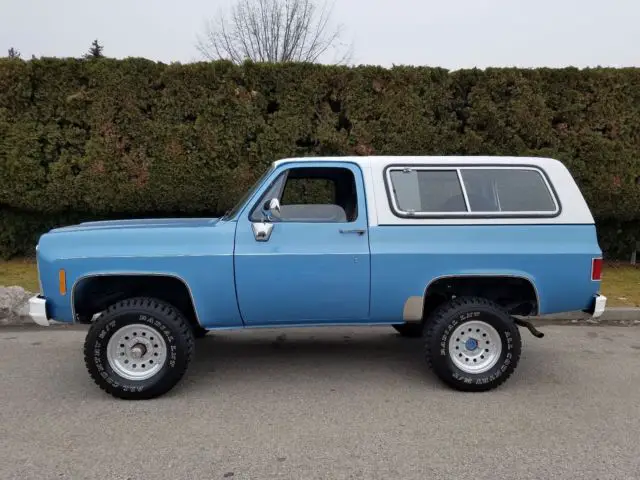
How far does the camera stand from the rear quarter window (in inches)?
177

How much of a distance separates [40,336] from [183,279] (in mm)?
3059

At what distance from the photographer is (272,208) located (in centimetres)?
417

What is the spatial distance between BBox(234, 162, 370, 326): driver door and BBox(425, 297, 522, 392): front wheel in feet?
2.12

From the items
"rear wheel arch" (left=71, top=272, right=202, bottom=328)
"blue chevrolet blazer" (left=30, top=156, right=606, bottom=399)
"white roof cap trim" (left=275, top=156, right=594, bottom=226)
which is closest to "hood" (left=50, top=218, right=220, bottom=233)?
"blue chevrolet blazer" (left=30, top=156, right=606, bottom=399)

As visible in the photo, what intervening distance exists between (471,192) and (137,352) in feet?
10.1

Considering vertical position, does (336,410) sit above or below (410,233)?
below

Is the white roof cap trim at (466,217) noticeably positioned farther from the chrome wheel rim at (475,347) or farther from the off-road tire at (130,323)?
the off-road tire at (130,323)

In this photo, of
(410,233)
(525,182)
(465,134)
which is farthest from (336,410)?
(465,134)

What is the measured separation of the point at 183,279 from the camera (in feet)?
13.9

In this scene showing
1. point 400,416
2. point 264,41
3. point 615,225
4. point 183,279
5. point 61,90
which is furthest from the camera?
point 264,41

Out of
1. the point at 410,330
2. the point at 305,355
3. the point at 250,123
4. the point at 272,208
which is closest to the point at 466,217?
the point at 272,208

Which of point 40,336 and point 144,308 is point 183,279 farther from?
point 40,336

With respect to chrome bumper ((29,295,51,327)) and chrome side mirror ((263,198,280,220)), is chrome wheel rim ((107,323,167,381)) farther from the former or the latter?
chrome side mirror ((263,198,280,220))

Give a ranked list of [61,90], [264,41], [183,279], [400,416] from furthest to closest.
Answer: [264,41]
[61,90]
[183,279]
[400,416]
